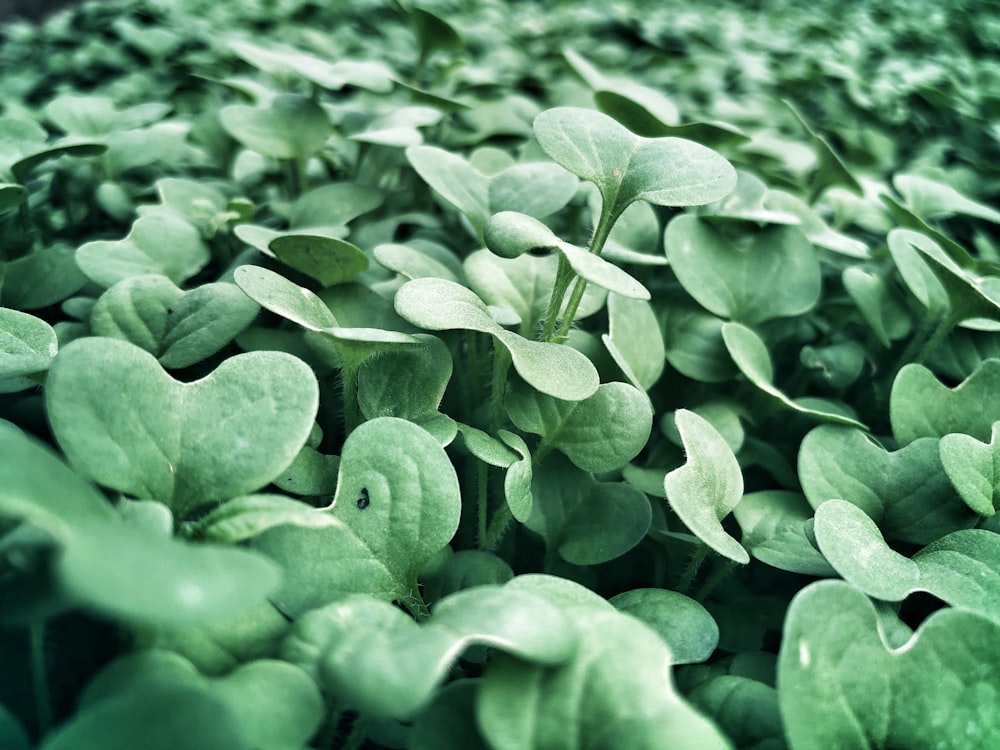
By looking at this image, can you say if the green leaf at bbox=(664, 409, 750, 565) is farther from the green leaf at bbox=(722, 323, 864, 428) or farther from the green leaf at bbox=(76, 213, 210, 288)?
the green leaf at bbox=(76, 213, 210, 288)

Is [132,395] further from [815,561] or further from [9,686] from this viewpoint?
[815,561]

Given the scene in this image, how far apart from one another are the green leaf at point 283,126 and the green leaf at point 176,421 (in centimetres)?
58

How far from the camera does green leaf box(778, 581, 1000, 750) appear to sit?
48cm

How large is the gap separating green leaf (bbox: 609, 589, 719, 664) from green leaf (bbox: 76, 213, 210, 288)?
2.05 ft

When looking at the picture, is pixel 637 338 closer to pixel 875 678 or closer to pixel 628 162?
pixel 628 162

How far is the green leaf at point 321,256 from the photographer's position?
0.74m

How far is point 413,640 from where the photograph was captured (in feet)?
1.40

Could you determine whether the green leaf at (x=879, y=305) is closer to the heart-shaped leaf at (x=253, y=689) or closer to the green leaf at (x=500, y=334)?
the green leaf at (x=500, y=334)

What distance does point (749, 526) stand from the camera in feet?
2.31

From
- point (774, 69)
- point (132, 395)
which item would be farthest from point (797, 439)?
point (774, 69)

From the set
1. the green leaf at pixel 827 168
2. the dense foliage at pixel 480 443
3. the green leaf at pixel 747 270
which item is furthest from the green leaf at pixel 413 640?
the green leaf at pixel 827 168

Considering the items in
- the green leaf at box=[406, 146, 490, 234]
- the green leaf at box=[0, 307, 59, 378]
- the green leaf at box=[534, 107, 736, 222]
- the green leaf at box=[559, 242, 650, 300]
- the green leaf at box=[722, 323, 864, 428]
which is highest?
the green leaf at box=[534, 107, 736, 222]

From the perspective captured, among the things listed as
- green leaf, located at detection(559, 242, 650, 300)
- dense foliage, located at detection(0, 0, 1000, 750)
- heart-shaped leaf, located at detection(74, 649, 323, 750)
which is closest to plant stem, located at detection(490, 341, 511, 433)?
dense foliage, located at detection(0, 0, 1000, 750)

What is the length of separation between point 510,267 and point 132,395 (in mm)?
447
